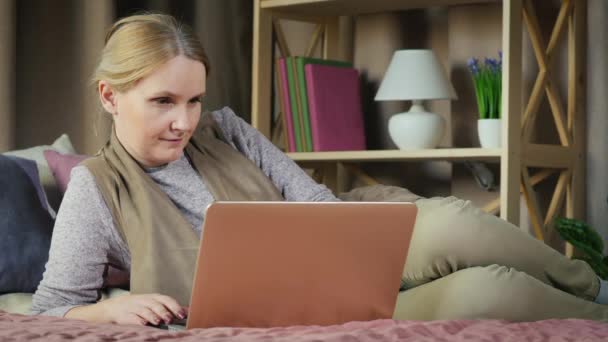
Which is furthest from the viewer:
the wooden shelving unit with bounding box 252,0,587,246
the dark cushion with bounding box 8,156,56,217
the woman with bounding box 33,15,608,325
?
the wooden shelving unit with bounding box 252,0,587,246

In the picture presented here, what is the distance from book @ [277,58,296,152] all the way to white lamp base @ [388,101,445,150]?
323 millimetres

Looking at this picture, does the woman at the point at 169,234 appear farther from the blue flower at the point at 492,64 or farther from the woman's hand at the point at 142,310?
the blue flower at the point at 492,64

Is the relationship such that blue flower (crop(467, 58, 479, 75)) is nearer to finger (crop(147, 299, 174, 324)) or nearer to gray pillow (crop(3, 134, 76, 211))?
gray pillow (crop(3, 134, 76, 211))

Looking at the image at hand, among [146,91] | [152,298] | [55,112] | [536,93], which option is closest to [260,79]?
[55,112]

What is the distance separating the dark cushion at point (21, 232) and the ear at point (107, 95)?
0.32 m

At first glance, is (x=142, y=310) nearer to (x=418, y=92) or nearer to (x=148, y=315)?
(x=148, y=315)

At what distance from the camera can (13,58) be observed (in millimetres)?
2346

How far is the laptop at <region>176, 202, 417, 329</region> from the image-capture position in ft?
3.25

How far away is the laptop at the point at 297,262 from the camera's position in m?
0.99

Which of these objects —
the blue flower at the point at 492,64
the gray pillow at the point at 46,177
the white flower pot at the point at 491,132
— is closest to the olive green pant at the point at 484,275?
the gray pillow at the point at 46,177

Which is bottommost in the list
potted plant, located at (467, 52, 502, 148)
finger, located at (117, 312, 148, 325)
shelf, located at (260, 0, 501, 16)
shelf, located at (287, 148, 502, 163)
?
finger, located at (117, 312, 148, 325)

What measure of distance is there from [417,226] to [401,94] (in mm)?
1103

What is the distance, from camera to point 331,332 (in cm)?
95

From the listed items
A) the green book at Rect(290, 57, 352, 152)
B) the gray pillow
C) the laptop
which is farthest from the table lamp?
the laptop
